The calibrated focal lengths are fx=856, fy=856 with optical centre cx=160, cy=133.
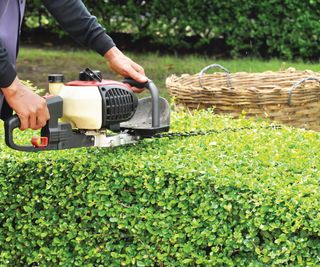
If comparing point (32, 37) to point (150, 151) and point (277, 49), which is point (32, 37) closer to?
point (277, 49)

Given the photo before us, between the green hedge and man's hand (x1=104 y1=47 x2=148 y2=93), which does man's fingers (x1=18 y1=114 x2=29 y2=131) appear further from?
man's hand (x1=104 y1=47 x2=148 y2=93)

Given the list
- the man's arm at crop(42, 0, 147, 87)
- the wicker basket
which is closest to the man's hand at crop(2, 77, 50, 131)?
the man's arm at crop(42, 0, 147, 87)

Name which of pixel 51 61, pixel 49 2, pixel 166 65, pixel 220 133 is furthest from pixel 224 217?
pixel 51 61

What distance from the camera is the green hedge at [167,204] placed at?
3.03 metres

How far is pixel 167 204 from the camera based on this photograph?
3.24 meters

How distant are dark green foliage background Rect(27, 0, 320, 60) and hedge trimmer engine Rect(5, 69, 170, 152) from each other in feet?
19.9

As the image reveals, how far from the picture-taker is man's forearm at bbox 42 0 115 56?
11.3 feet

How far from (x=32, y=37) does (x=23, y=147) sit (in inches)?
335

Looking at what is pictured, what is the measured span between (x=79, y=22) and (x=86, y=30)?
0.17ft

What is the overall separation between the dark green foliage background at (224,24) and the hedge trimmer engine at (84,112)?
239 inches

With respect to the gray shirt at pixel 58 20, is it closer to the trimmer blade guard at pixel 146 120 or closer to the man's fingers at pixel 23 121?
the man's fingers at pixel 23 121

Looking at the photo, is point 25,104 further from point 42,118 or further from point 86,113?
point 86,113

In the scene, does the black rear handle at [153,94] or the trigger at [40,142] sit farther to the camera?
the black rear handle at [153,94]

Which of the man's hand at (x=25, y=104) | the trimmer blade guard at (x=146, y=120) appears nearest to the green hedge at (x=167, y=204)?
the trimmer blade guard at (x=146, y=120)
